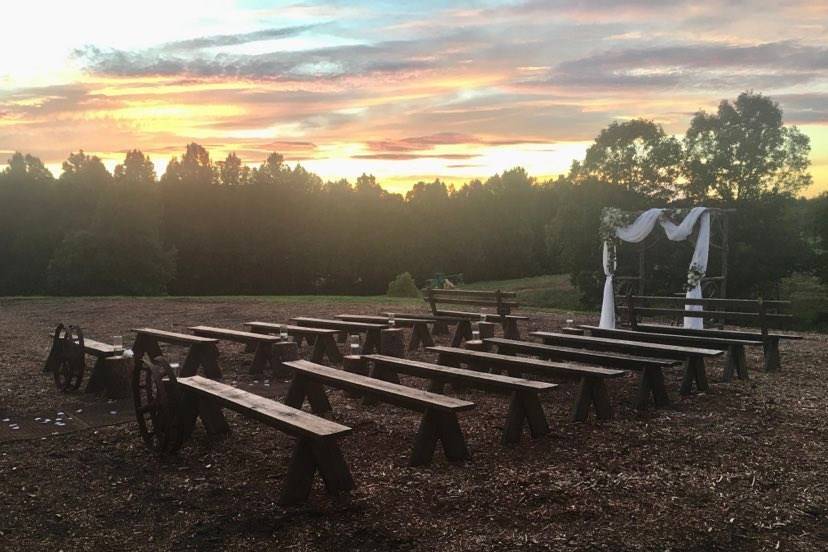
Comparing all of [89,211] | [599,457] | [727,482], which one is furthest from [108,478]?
[89,211]

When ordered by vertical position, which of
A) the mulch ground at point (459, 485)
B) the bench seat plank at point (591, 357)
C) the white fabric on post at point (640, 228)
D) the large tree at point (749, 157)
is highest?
the large tree at point (749, 157)

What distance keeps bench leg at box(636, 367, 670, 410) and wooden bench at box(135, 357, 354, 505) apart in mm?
3586

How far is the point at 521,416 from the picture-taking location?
18.4 feet

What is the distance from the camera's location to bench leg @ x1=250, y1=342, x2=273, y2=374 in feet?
29.1

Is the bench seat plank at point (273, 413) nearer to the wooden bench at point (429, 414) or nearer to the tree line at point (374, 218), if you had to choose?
the wooden bench at point (429, 414)

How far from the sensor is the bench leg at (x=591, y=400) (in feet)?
20.6

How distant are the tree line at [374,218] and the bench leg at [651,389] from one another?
881 inches

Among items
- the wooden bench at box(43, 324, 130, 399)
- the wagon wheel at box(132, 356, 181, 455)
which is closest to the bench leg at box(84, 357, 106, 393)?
the wooden bench at box(43, 324, 130, 399)

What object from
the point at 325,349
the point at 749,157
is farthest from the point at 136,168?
the point at 325,349

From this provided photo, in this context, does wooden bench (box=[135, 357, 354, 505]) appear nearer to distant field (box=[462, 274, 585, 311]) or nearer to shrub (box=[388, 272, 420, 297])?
shrub (box=[388, 272, 420, 297])

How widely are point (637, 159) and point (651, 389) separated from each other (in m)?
26.6

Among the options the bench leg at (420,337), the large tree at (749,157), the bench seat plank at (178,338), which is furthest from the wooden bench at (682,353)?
the large tree at (749,157)

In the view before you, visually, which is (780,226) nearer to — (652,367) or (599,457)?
(652,367)

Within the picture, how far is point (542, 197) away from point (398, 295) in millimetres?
37439
